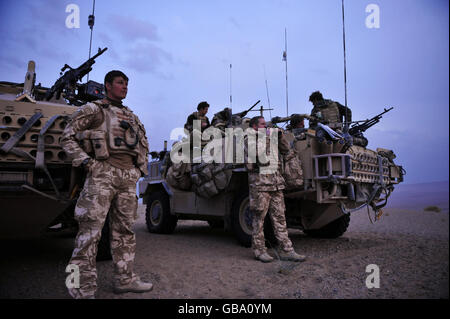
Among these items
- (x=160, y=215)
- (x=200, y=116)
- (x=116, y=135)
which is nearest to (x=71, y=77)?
(x=200, y=116)

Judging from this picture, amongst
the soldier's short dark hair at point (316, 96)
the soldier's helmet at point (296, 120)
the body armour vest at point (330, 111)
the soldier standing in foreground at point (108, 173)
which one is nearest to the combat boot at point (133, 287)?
the soldier standing in foreground at point (108, 173)

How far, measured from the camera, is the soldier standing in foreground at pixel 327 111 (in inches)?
216

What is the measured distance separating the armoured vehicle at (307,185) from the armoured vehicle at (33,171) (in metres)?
2.21

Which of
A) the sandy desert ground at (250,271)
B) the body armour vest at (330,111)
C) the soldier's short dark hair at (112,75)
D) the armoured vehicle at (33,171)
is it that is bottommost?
the sandy desert ground at (250,271)

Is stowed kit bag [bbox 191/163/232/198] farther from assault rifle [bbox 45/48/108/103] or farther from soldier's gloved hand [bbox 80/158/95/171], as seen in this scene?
soldier's gloved hand [bbox 80/158/95/171]

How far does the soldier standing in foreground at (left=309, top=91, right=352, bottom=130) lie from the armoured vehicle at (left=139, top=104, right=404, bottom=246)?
355 millimetres

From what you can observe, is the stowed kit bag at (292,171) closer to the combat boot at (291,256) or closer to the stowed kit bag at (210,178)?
the combat boot at (291,256)

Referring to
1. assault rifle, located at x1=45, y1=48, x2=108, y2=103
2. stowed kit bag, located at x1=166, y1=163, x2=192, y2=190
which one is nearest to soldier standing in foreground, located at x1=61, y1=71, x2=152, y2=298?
stowed kit bag, located at x1=166, y1=163, x2=192, y2=190

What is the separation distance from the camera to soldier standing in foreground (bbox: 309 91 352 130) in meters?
5.49

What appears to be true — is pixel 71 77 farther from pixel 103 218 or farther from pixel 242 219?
pixel 103 218

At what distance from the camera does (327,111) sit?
5762mm

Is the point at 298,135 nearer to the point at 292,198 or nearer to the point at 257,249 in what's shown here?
the point at 292,198
